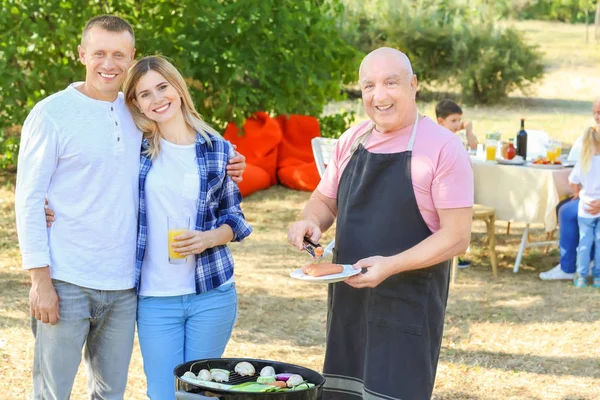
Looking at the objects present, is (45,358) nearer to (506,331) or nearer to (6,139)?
(506,331)

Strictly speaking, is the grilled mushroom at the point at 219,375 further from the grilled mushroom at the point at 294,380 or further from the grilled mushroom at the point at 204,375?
the grilled mushroom at the point at 294,380

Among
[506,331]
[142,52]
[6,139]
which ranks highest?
[142,52]

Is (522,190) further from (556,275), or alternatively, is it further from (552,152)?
(556,275)

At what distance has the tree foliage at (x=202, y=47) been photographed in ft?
33.9

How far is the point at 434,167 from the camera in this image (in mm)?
2959

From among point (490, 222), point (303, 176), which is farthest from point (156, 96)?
point (303, 176)

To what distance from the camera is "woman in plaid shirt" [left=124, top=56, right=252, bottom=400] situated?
319 cm

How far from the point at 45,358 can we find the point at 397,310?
1233mm

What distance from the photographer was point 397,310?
308 centimetres

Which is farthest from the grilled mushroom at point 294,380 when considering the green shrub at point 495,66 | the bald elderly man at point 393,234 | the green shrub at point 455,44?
the green shrub at point 495,66

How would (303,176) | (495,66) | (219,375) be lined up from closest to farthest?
(219,375) < (303,176) < (495,66)

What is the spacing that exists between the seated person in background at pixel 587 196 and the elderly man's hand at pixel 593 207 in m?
0.01

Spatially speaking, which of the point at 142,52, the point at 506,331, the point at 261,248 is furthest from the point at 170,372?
the point at 142,52

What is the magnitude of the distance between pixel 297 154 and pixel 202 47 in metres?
1.79
